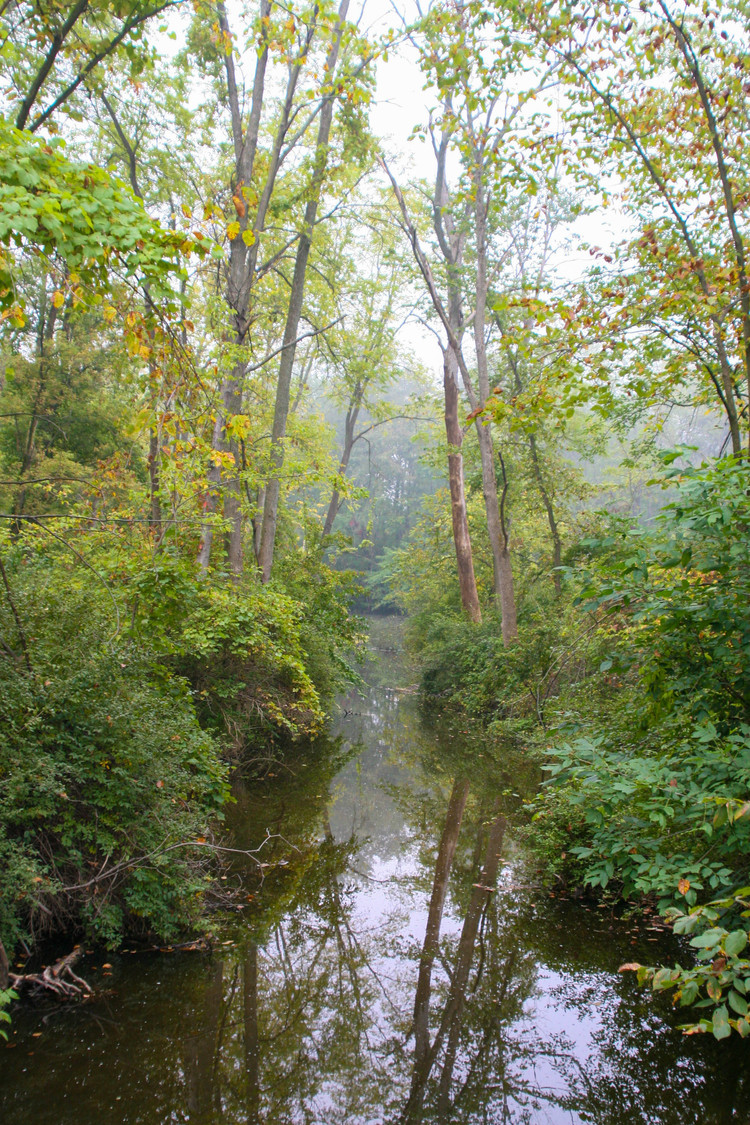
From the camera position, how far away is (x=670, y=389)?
670 cm

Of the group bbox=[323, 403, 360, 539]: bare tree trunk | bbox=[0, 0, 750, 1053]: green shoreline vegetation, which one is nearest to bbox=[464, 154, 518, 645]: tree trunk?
bbox=[0, 0, 750, 1053]: green shoreline vegetation

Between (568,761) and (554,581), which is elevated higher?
(554,581)

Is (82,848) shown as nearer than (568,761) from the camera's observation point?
No

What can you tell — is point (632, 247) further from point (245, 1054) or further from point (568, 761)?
point (245, 1054)

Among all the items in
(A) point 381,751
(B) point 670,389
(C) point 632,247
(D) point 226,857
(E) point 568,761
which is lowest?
(D) point 226,857

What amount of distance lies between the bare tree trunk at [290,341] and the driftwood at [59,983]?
735cm

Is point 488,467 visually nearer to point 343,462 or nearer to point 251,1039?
point 343,462

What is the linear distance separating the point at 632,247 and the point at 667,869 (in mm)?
5790

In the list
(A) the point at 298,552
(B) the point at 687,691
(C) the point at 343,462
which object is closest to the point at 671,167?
(B) the point at 687,691

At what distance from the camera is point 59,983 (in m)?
3.79

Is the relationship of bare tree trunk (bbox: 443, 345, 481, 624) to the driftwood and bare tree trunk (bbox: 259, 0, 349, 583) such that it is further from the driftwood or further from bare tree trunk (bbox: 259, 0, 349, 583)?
the driftwood

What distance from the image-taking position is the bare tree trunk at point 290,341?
1147cm

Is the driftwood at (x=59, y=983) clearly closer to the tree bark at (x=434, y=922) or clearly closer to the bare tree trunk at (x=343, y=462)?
the tree bark at (x=434, y=922)

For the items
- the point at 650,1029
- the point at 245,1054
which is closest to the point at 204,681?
the point at 245,1054
